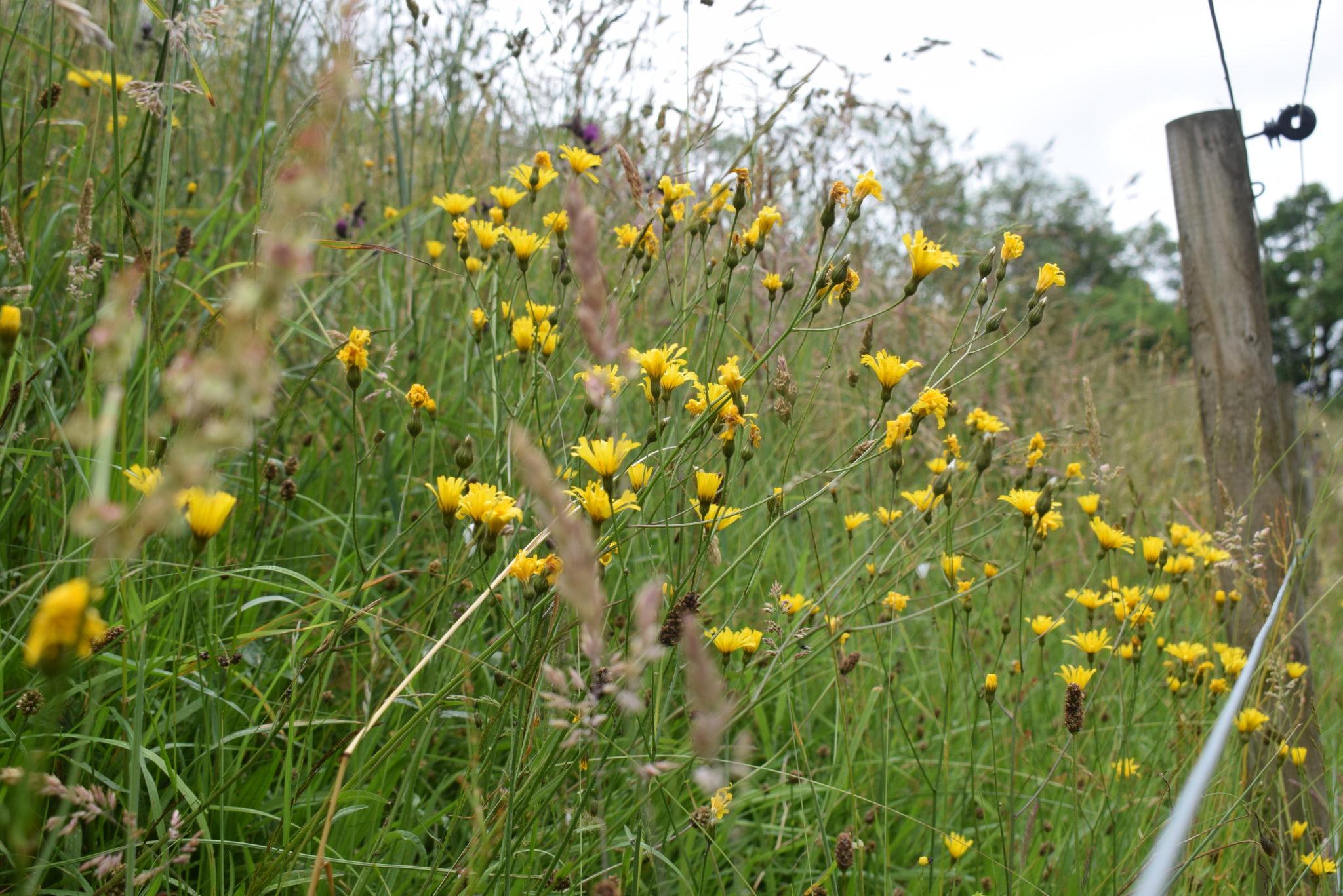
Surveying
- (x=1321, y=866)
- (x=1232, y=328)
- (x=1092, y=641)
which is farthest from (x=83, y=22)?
(x=1232, y=328)

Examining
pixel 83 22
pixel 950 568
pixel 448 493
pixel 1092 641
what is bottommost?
pixel 1092 641

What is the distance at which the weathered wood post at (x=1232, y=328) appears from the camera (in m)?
2.39

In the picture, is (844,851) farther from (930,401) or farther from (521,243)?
(521,243)

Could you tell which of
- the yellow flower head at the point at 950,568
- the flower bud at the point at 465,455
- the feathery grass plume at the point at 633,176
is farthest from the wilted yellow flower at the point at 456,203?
the yellow flower head at the point at 950,568

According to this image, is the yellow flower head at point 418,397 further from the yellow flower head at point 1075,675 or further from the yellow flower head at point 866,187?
the yellow flower head at point 1075,675

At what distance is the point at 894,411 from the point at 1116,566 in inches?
48.1

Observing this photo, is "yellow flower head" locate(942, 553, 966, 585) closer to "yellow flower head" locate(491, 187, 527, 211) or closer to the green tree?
"yellow flower head" locate(491, 187, 527, 211)

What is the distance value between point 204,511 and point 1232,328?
2.55m

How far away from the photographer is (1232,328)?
242 centimetres

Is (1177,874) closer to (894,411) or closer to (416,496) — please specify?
(416,496)

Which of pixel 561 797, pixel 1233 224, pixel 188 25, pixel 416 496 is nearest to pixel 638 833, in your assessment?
pixel 561 797

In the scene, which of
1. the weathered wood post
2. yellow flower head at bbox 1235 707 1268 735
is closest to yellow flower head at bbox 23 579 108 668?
yellow flower head at bbox 1235 707 1268 735

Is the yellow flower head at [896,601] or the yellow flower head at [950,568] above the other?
the yellow flower head at [950,568]

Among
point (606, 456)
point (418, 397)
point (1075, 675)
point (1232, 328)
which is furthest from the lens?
point (1232, 328)
